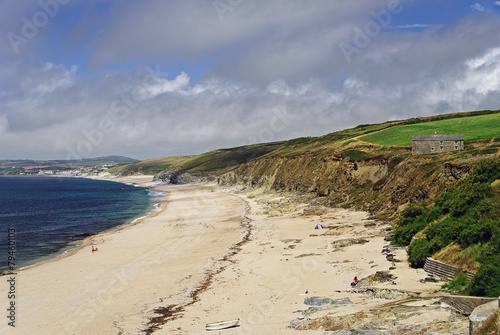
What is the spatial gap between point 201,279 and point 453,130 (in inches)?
2372

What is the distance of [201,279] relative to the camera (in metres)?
27.3

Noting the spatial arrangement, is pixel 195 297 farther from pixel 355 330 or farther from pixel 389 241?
pixel 389 241

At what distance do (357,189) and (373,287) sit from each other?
4028 centimetres

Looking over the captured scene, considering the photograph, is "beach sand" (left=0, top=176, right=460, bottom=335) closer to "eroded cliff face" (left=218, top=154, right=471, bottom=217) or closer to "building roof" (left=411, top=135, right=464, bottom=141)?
"eroded cliff face" (left=218, top=154, right=471, bottom=217)

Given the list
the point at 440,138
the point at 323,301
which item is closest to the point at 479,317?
the point at 323,301

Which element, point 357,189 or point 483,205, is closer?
point 483,205

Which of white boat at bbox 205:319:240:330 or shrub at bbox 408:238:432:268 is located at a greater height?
shrub at bbox 408:238:432:268

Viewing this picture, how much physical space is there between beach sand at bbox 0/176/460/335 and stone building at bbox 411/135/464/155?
1622 cm

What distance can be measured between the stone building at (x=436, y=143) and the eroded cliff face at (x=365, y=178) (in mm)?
2993

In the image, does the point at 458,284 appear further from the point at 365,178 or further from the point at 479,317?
the point at 365,178

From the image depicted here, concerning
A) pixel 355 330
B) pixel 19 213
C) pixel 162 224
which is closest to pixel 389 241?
pixel 355 330

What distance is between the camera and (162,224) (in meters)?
56.3

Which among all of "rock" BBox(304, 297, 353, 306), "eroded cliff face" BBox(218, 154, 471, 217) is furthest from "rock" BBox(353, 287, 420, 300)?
"eroded cliff face" BBox(218, 154, 471, 217)

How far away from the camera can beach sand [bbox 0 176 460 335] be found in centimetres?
1967
